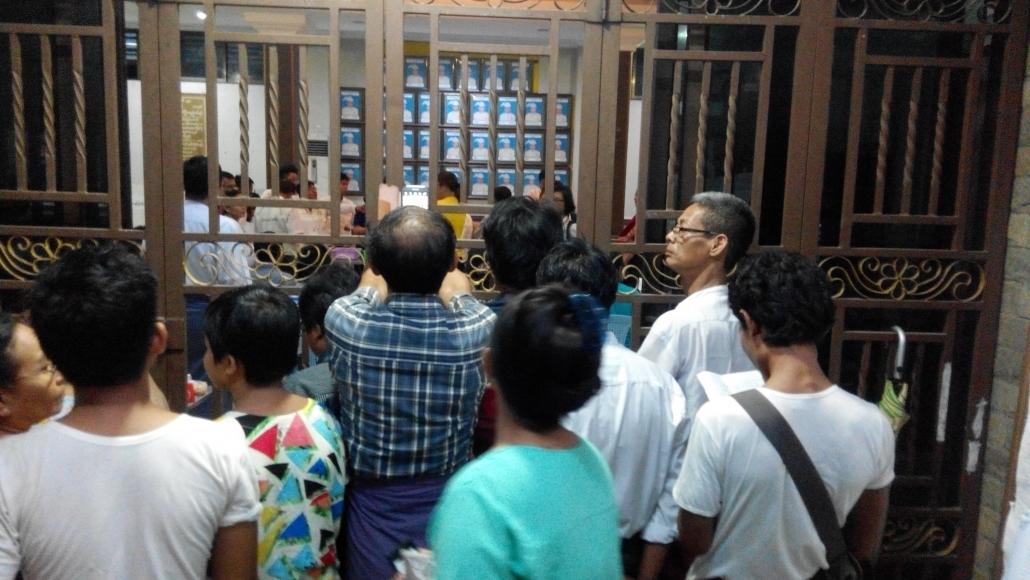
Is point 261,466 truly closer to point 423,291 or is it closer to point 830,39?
point 423,291

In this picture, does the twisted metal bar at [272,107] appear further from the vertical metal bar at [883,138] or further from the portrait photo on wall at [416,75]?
the portrait photo on wall at [416,75]

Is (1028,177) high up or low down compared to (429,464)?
up

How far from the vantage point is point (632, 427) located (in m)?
1.75

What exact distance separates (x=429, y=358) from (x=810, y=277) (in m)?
0.77

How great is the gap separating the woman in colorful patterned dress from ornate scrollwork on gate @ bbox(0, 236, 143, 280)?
3.53ft

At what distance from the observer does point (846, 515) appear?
1.61 metres

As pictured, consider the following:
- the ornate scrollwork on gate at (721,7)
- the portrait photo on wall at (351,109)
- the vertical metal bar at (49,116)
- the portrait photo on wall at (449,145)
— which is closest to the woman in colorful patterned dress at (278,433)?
the vertical metal bar at (49,116)

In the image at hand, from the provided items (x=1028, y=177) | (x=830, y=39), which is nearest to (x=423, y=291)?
(x=830, y=39)

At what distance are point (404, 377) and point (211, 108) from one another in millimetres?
1304

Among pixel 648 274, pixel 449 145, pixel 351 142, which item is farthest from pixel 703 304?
pixel 449 145

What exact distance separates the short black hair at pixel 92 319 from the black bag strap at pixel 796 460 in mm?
1046

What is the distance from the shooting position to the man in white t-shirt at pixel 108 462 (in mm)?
1226

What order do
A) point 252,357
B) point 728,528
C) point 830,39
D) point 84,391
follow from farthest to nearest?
point 830,39
point 252,357
point 728,528
point 84,391

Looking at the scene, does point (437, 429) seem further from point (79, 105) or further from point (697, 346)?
point (79, 105)
